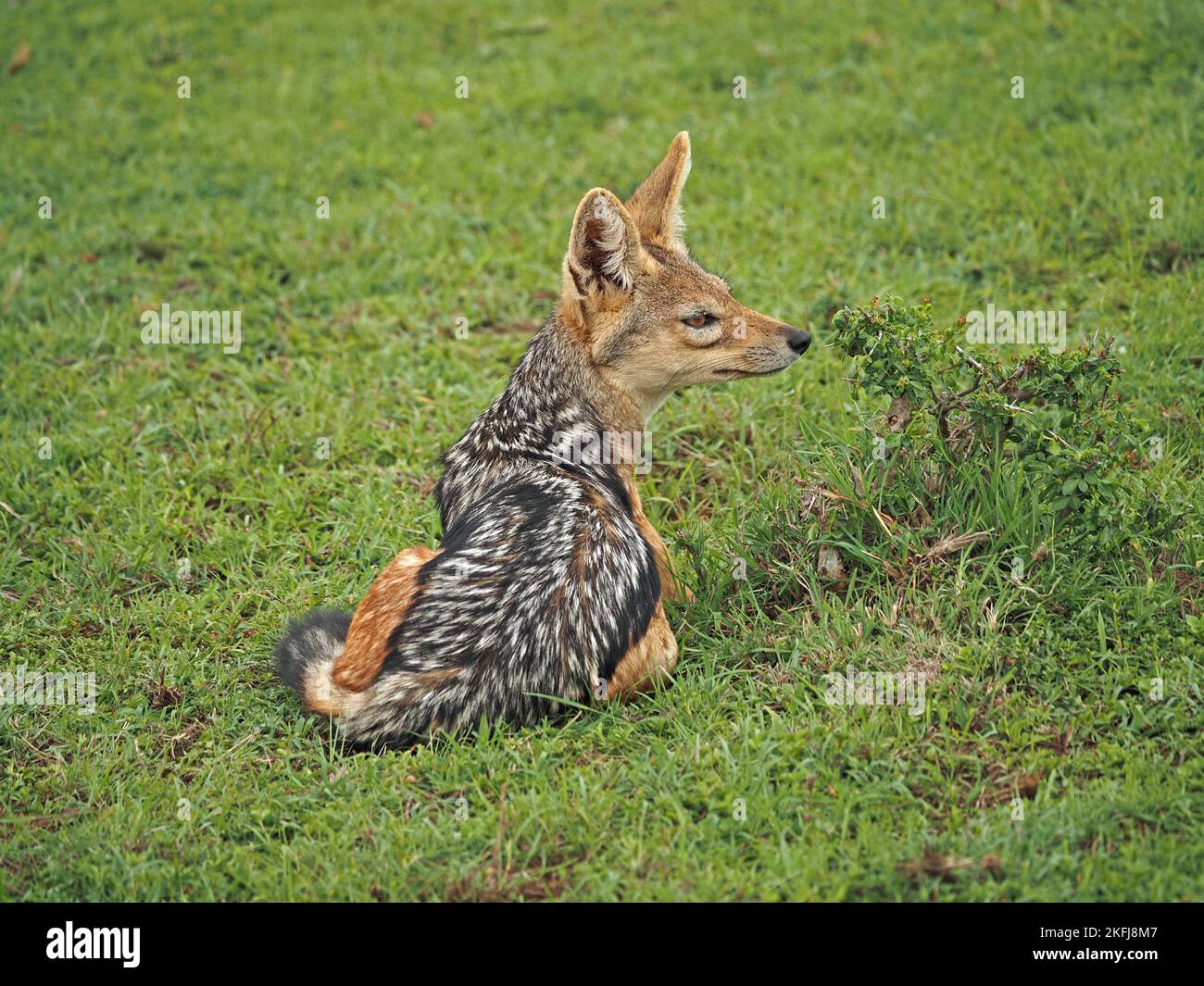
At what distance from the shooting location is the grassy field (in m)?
4.24

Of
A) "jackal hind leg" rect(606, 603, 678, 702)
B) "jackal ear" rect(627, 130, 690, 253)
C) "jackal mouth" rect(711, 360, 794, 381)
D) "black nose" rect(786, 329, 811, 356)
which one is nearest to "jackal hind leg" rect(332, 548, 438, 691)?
"jackal hind leg" rect(606, 603, 678, 702)

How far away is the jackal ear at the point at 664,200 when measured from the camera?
5871 mm

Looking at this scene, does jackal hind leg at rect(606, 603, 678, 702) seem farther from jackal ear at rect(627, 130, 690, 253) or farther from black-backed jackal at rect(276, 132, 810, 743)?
jackal ear at rect(627, 130, 690, 253)

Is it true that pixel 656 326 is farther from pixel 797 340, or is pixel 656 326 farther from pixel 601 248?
pixel 797 340

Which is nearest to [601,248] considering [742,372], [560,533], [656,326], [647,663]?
[656,326]

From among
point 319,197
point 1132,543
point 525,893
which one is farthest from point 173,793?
point 319,197

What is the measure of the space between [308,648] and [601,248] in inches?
85.6

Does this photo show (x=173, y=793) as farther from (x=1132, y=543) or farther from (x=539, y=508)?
(x=1132, y=543)

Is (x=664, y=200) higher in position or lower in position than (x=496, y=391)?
higher

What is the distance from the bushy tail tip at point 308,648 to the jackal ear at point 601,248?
6.06ft

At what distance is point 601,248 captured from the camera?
540cm

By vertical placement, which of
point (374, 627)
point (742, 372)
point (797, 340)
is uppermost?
point (797, 340)

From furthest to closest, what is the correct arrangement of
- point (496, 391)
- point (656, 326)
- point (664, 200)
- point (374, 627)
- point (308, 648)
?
point (496, 391)
point (664, 200)
point (656, 326)
point (308, 648)
point (374, 627)

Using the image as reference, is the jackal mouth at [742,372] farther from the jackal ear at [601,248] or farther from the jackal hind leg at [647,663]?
the jackal hind leg at [647,663]
